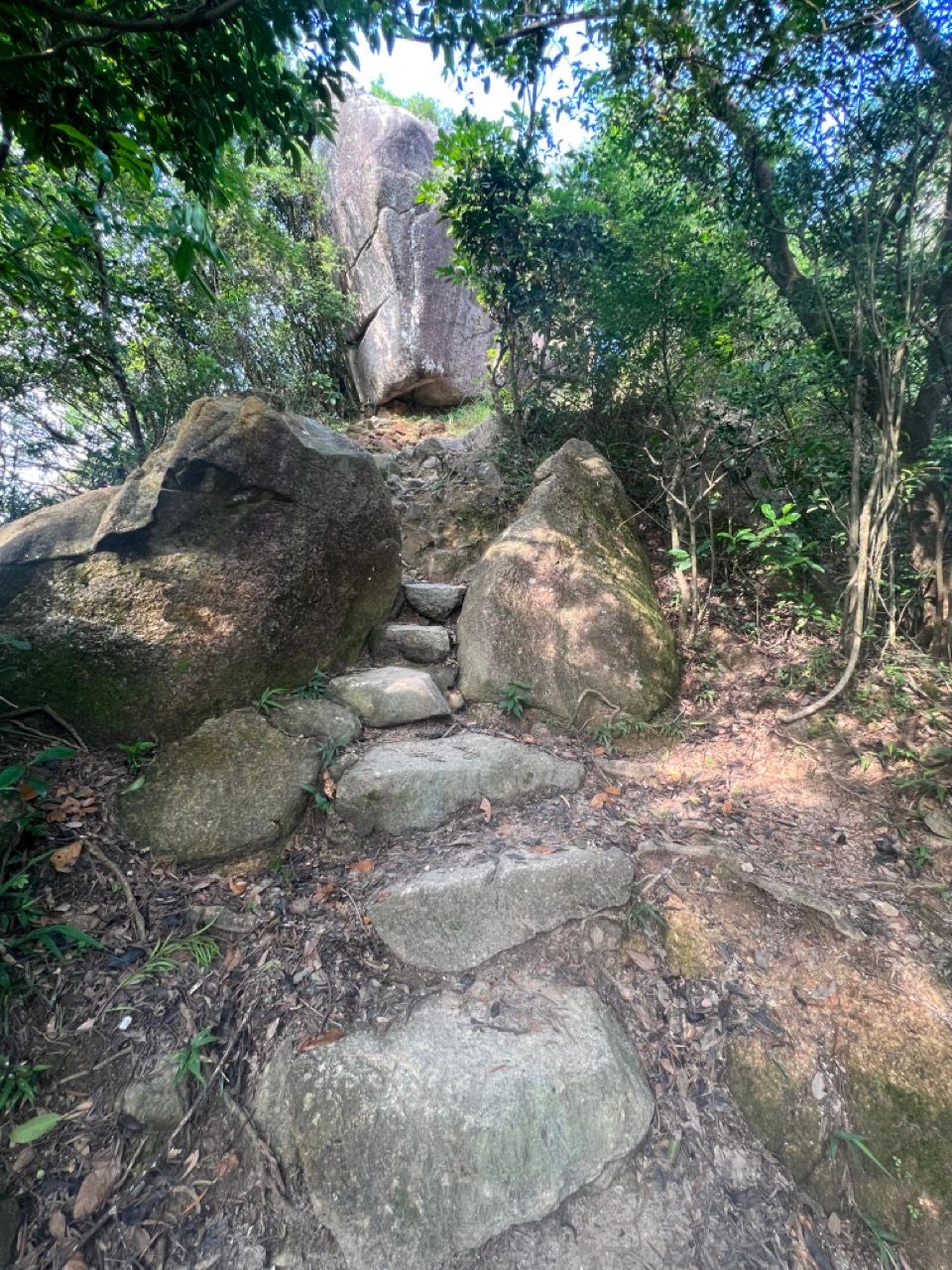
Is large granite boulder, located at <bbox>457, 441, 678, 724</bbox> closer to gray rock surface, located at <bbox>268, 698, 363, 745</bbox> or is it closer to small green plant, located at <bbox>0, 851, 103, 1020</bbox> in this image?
gray rock surface, located at <bbox>268, 698, 363, 745</bbox>

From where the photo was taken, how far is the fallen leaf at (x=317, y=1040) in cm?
198

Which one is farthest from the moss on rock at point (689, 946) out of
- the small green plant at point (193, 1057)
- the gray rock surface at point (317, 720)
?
the gray rock surface at point (317, 720)

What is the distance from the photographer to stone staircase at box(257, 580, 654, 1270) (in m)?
1.69

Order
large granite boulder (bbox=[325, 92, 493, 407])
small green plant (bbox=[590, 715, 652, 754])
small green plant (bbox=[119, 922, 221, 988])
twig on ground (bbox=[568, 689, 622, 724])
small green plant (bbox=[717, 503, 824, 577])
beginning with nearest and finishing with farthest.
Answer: small green plant (bbox=[119, 922, 221, 988])
small green plant (bbox=[717, 503, 824, 577])
small green plant (bbox=[590, 715, 652, 754])
twig on ground (bbox=[568, 689, 622, 724])
large granite boulder (bbox=[325, 92, 493, 407])

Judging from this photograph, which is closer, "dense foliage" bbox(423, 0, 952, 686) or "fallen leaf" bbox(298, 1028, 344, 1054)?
"fallen leaf" bbox(298, 1028, 344, 1054)

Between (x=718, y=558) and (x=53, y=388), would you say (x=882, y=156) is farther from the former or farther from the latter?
(x=53, y=388)

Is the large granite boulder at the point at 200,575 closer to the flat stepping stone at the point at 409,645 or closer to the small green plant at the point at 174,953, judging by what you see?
the flat stepping stone at the point at 409,645

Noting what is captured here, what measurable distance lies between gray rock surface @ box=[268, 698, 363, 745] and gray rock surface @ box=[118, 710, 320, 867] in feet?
0.25

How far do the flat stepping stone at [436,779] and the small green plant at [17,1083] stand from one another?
141 cm

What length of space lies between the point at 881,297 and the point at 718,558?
2013 mm

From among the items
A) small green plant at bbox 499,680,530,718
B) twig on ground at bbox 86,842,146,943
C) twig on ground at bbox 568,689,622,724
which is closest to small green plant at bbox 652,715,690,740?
twig on ground at bbox 568,689,622,724

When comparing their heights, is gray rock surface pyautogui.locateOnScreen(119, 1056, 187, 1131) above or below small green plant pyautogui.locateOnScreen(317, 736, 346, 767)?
below

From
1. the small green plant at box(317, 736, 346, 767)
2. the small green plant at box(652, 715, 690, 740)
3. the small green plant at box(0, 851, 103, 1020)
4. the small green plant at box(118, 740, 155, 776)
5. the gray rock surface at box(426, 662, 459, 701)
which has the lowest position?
the small green plant at box(652, 715, 690, 740)

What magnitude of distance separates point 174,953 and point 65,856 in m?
0.67
